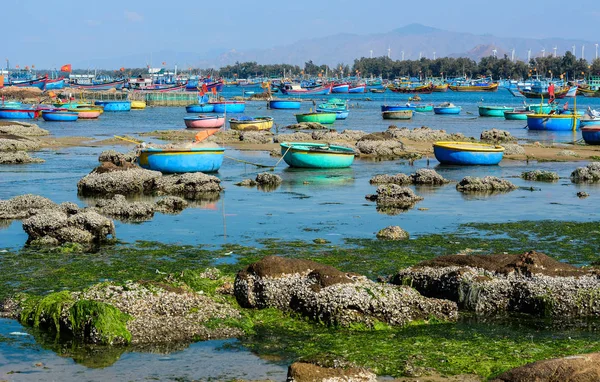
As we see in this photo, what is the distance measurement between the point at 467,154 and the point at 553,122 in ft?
86.8

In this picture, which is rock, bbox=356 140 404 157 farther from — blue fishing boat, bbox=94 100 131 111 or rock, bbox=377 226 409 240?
blue fishing boat, bbox=94 100 131 111

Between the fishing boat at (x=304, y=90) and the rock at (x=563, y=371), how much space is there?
143422mm

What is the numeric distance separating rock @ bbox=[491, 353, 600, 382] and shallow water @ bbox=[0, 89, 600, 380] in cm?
259

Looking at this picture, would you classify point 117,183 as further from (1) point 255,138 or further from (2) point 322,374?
(1) point 255,138

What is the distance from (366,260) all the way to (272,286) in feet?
12.7

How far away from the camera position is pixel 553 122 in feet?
190

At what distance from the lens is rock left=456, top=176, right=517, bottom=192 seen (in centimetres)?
2628

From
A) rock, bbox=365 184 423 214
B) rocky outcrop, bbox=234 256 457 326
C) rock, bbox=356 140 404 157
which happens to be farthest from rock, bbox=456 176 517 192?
rocky outcrop, bbox=234 256 457 326

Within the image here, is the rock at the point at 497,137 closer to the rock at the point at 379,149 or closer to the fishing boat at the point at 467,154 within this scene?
the rock at the point at 379,149

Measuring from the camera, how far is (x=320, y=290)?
1135cm

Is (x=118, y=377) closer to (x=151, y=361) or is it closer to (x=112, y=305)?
(x=151, y=361)

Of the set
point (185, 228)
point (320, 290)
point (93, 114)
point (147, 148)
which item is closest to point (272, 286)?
point (320, 290)

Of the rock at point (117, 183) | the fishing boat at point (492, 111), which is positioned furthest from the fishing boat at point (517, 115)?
the rock at point (117, 183)

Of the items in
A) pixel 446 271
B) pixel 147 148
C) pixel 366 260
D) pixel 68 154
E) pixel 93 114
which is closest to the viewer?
pixel 446 271
